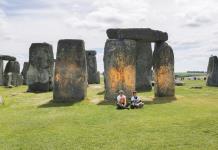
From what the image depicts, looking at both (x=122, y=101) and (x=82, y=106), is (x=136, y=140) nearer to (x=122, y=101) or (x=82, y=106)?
(x=122, y=101)

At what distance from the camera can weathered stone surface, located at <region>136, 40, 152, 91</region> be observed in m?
34.2

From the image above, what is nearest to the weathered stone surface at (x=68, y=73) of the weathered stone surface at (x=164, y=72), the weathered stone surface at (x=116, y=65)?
the weathered stone surface at (x=116, y=65)

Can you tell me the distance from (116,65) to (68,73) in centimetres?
292

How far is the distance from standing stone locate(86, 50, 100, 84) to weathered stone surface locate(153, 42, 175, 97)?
17.0 metres

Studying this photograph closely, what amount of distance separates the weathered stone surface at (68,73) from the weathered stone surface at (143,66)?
9087 millimetres

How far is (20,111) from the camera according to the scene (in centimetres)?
2178

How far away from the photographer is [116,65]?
26.1 m

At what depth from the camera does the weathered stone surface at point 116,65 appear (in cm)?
2606

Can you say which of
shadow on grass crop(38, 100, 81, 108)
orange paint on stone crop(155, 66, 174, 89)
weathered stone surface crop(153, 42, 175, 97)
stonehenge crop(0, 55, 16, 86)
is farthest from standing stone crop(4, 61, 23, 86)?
orange paint on stone crop(155, 66, 174, 89)

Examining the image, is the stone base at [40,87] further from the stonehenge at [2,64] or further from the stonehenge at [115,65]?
the stonehenge at [2,64]

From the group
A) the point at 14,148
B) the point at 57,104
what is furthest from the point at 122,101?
the point at 14,148

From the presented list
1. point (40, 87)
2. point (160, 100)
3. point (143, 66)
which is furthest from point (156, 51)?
point (40, 87)

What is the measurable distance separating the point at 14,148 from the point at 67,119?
563 cm

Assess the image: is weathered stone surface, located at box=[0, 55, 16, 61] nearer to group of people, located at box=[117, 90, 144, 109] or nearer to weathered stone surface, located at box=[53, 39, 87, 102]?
weathered stone surface, located at box=[53, 39, 87, 102]
